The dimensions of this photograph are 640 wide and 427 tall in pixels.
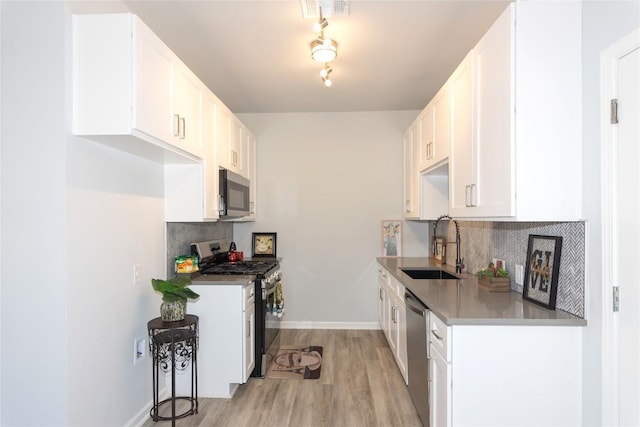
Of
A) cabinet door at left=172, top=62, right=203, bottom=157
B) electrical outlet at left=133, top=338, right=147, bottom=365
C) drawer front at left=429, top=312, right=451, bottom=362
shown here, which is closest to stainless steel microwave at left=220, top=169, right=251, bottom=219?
cabinet door at left=172, top=62, right=203, bottom=157

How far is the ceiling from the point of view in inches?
87.7

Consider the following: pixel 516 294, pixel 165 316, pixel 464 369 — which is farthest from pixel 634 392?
pixel 165 316

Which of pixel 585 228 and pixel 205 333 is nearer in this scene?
pixel 585 228

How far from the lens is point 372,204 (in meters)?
4.39

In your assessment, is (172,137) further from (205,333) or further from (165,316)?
(205,333)

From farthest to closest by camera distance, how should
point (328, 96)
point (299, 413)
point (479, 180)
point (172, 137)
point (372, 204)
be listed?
point (372, 204) < point (328, 96) < point (299, 413) < point (172, 137) < point (479, 180)

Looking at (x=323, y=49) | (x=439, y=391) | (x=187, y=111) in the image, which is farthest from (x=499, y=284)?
(x=187, y=111)

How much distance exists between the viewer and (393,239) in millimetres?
4332

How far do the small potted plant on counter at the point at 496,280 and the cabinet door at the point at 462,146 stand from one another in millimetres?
483

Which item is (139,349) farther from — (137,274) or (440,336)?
(440,336)

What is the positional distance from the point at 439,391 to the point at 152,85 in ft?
7.40

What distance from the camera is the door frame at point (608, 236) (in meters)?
1.51

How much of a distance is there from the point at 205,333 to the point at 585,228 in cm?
256

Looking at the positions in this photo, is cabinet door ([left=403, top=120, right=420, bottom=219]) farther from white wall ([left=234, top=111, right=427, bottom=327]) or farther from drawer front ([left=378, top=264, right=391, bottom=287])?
drawer front ([left=378, top=264, right=391, bottom=287])
